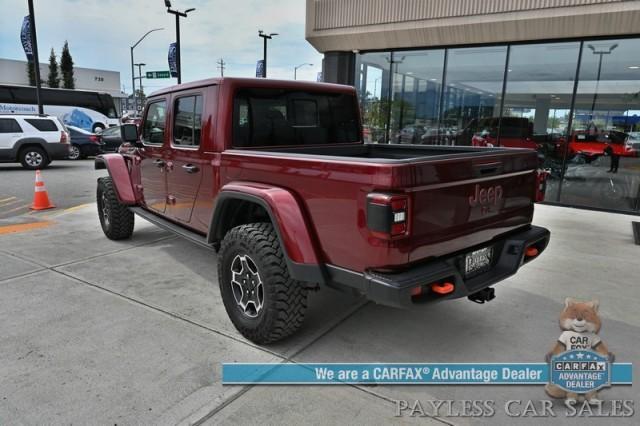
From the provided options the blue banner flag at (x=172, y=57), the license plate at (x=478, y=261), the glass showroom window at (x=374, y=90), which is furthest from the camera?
the blue banner flag at (x=172, y=57)

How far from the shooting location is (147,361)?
2877 millimetres

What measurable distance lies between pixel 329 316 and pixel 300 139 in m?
1.58

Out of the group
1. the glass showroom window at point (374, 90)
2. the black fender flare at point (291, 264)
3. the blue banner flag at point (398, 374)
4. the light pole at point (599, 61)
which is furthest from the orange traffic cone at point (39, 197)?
the light pole at point (599, 61)

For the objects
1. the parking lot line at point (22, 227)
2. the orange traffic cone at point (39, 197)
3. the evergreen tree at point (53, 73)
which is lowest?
the parking lot line at point (22, 227)

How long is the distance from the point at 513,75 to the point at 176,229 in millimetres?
8214

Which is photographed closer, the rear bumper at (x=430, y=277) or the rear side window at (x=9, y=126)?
the rear bumper at (x=430, y=277)

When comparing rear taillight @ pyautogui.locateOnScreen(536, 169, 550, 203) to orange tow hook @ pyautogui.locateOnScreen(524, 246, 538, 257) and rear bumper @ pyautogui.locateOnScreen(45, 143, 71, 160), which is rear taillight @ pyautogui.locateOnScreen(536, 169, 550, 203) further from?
rear bumper @ pyautogui.locateOnScreen(45, 143, 71, 160)

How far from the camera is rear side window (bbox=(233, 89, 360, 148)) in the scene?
11.8 feet

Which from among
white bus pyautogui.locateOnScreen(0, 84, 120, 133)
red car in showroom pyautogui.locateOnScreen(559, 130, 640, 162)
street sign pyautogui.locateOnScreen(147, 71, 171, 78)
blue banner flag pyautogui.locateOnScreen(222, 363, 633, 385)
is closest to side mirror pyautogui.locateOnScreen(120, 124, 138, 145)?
blue banner flag pyautogui.locateOnScreen(222, 363, 633, 385)

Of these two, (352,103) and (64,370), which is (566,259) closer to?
(352,103)

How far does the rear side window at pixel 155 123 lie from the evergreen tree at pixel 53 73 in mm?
54584

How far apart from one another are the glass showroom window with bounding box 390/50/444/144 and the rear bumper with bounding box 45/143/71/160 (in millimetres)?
10379

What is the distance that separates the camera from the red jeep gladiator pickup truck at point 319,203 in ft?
7.84

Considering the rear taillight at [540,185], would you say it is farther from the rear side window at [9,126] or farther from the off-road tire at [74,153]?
the off-road tire at [74,153]
